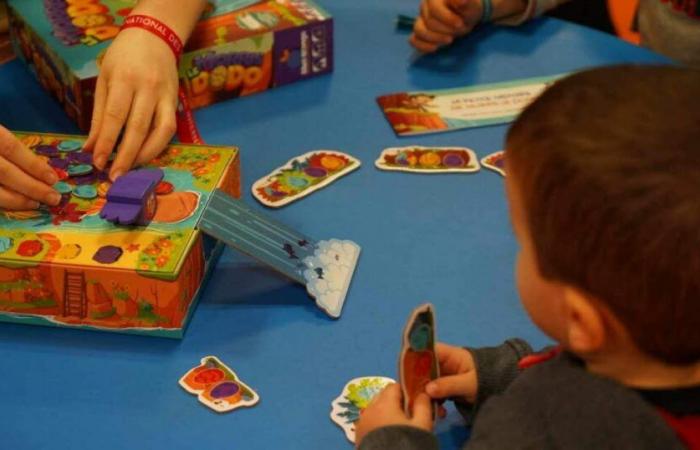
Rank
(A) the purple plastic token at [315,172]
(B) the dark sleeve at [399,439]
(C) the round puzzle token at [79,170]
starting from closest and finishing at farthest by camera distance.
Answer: (B) the dark sleeve at [399,439]
(C) the round puzzle token at [79,170]
(A) the purple plastic token at [315,172]

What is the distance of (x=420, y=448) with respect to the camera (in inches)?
26.6

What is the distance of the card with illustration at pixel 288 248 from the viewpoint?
847mm

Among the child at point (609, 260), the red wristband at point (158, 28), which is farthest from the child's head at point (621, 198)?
the red wristband at point (158, 28)

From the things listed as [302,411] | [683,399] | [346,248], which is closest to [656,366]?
[683,399]

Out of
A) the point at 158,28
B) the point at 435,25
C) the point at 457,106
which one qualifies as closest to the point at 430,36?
the point at 435,25

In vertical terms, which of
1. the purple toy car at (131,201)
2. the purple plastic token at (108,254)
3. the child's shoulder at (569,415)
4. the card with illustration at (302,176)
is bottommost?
the card with illustration at (302,176)

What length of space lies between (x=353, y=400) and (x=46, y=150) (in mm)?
463

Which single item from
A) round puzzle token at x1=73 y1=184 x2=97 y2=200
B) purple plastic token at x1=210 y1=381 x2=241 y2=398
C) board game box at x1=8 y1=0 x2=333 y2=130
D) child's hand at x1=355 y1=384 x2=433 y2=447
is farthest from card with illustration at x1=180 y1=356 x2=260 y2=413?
board game box at x1=8 y1=0 x2=333 y2=130

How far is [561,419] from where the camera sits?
0.58 meters

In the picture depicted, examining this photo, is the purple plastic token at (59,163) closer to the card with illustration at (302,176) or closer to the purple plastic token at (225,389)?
the card with illustration at (302,176)

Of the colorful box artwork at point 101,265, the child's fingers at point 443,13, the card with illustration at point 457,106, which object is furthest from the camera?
the child's fingers at point 443,13

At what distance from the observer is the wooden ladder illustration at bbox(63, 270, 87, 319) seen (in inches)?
31.4

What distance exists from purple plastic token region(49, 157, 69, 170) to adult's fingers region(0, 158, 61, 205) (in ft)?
0.22

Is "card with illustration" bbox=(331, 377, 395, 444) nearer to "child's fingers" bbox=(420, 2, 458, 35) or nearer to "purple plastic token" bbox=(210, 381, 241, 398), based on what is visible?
"purple plastic token" bbox=(210, 381, 241, 398)
